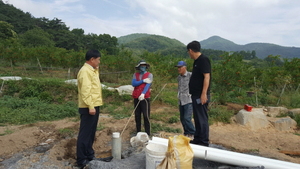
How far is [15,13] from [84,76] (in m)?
46.2

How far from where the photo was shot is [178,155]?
2.32 metres

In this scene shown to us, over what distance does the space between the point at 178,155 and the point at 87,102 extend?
55.3 inches

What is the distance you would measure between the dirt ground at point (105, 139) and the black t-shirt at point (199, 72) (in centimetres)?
159

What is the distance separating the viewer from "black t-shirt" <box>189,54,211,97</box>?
3020 mm

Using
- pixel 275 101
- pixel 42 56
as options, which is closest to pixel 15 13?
pixel 42 56

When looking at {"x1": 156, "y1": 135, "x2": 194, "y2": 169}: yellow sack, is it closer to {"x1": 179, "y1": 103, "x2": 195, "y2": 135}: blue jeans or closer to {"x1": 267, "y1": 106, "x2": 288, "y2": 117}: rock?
{"x1": 179, "y1": 103, "x2": 195, "y2": 135}: blue jeans

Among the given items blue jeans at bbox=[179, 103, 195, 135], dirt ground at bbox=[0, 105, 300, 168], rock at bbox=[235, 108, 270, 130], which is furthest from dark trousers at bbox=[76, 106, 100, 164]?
rock at bbox=[235, 108, 270, 130]

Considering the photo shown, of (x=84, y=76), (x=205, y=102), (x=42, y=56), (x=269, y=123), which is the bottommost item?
(x=269, y=123)

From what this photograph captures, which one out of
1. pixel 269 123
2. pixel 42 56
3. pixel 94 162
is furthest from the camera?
pixel 42 56

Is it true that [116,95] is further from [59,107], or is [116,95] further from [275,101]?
[275,101]

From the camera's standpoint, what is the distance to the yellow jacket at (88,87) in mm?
2811

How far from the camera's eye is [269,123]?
5.91 metres

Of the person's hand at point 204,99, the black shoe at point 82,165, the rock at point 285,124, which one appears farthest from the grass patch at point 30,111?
the rock at point 285,124

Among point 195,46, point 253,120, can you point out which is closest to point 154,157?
point 195,46
